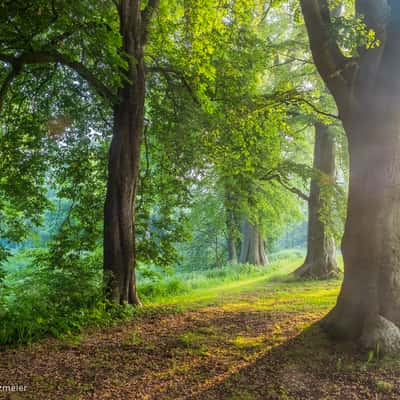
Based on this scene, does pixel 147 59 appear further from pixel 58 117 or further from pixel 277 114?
pixel 277 114

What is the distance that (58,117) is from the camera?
7945mm

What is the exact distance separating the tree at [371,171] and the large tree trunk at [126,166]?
364cm

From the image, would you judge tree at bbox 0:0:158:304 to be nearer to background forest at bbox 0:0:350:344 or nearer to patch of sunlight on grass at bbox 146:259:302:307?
background forest at bbox 0:0:350:344

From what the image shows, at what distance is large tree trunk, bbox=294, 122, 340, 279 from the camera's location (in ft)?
38.5

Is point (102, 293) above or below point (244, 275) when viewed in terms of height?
above

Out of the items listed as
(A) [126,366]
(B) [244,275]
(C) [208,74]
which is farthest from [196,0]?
(B) [244,275]

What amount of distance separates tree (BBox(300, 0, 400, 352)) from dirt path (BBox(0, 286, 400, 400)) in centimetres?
56

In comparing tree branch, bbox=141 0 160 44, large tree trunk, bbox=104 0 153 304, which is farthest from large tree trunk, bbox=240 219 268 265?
tree branch, bbox=141 0 160 44

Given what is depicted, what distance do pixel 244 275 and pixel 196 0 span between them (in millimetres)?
10886

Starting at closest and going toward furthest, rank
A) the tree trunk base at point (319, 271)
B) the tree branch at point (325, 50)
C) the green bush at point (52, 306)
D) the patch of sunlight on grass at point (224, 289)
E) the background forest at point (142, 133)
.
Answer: the tree branch at point (325, 50) → the green bush at point (52, 306) → the background forest at point (142, 133) → the patch of sunlight on grass at point (224, 289) → the tree trunk base at point (319, 271)

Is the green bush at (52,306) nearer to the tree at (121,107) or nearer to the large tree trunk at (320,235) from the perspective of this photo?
the tree at (121,107)

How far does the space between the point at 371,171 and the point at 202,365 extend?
3.17 meters

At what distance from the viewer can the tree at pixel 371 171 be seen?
4145 millimetres

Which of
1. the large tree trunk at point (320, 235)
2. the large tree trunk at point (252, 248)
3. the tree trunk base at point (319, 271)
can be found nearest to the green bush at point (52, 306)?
the tree trunk base at point (319, 271)
